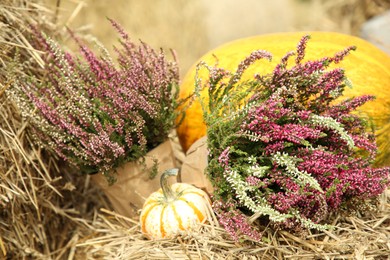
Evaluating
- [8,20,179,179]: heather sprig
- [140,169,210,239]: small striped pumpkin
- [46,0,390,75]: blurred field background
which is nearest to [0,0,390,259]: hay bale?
[140,169,210,239]: small striped pumpkin

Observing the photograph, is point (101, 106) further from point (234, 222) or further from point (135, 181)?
point (234, 222)

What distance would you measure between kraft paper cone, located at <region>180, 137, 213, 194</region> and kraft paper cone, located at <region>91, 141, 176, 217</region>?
0.12 m

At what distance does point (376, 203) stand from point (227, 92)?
716mm

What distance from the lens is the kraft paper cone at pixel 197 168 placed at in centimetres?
199

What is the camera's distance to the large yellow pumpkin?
2.09 m

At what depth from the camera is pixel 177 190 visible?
197cm

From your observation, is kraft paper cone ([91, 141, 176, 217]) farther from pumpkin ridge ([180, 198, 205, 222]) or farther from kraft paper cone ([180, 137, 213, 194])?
pumpkin ridge ([180, 198, 205, 222])

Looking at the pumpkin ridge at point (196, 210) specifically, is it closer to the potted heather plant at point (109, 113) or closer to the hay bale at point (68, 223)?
the hay bale at point (68, 223)

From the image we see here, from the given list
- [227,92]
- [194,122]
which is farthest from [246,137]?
[194,122]

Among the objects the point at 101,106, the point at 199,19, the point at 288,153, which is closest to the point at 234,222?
the point at 288,153

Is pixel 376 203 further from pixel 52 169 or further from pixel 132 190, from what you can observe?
pixel 52 169

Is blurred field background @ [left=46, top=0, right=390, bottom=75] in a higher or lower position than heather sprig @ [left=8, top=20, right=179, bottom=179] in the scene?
higher

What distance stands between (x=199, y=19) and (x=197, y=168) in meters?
3.23

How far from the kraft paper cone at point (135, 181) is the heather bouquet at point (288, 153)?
360 mm
